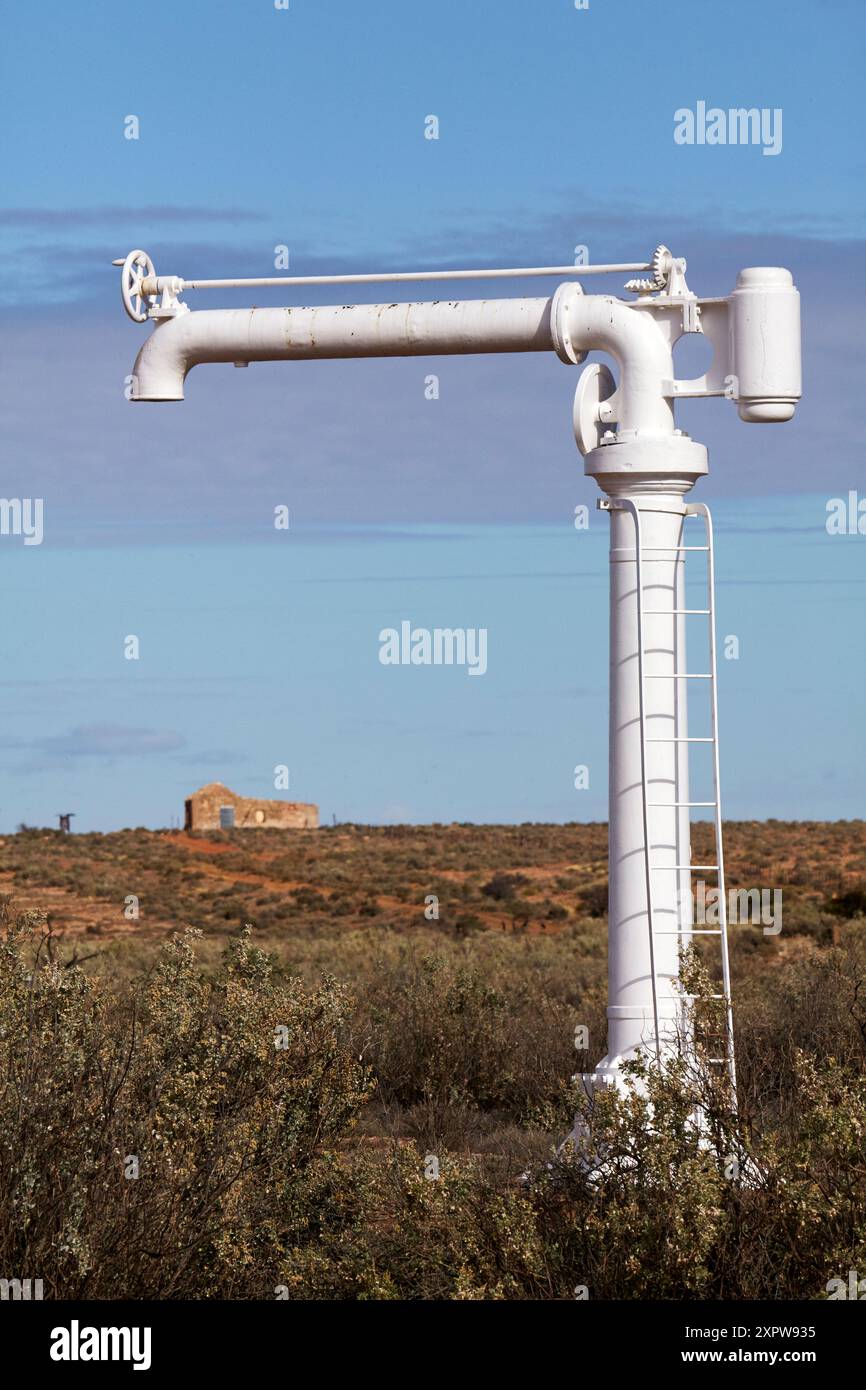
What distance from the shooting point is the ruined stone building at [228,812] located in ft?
191

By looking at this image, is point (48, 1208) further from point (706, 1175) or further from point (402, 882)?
point (402, 882)

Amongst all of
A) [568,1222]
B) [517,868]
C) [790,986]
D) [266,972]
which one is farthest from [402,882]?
[568,1222]

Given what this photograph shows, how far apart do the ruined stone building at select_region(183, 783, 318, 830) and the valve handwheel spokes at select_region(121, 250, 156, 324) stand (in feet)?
155

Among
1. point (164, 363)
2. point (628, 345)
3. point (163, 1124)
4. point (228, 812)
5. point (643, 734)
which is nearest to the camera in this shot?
point (163, 1124)

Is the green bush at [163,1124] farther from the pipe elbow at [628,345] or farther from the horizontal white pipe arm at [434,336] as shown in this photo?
the pipe elbow at [628,345]

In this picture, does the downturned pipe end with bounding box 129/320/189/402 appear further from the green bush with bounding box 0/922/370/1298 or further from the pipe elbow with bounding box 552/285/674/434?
the green bush with bounding box 0/922/370/1298

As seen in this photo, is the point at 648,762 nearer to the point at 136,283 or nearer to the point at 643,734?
the point at 643,734

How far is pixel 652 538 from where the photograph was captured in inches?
374

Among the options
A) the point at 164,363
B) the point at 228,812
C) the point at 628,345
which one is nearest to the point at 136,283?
the point at 164,363

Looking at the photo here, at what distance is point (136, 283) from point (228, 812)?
47688 mm

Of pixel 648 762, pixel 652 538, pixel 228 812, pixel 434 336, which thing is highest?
pixel 228 812

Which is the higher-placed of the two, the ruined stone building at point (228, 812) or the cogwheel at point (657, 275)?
the ruined stone building at point (228, 812)

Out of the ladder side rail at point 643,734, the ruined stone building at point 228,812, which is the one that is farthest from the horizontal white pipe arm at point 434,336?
the ruined stone building at point 228,812

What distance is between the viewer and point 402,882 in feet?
135
